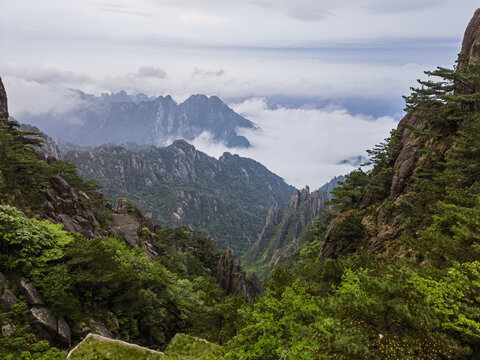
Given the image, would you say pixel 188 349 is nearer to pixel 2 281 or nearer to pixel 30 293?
pixel 30 293

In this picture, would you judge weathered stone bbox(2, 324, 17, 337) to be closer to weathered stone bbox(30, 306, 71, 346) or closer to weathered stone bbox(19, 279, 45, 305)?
weathered stone bbox(30, 306, 71, 346)

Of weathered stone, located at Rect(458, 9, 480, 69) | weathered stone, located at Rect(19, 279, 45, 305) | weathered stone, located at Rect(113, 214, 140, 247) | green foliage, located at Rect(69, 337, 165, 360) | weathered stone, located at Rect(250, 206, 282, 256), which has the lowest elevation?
weathered stone, located at Rect(250, 206, 282, 256)

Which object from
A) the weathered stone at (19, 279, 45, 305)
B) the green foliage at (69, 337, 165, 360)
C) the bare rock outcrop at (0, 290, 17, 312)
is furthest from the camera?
the weathered stone at (19, 279, 45, 305)

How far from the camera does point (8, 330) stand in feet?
47.6

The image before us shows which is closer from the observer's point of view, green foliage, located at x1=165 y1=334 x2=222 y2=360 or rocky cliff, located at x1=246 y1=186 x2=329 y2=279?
green foliage, located at x1=165 y1=334 x2=222 y2=360

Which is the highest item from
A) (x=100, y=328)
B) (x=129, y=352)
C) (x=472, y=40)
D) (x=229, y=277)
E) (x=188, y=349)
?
(x=472, y=40)

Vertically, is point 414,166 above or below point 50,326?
above

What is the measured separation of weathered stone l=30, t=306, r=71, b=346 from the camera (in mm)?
15617

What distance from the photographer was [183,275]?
50.9 m

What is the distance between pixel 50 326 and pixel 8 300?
275 cm

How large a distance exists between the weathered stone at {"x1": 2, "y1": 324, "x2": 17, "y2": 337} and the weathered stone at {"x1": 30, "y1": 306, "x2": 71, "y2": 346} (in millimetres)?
935

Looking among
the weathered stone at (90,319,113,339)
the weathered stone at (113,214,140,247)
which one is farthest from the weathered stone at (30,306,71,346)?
the weathered stone at (113,214,140,247)

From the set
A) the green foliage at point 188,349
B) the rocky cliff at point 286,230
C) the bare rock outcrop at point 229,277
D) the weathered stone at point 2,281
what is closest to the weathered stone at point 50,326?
the weathered stone at point 2,281

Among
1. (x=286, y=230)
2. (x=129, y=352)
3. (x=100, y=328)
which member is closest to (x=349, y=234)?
(x=129, y=352)
